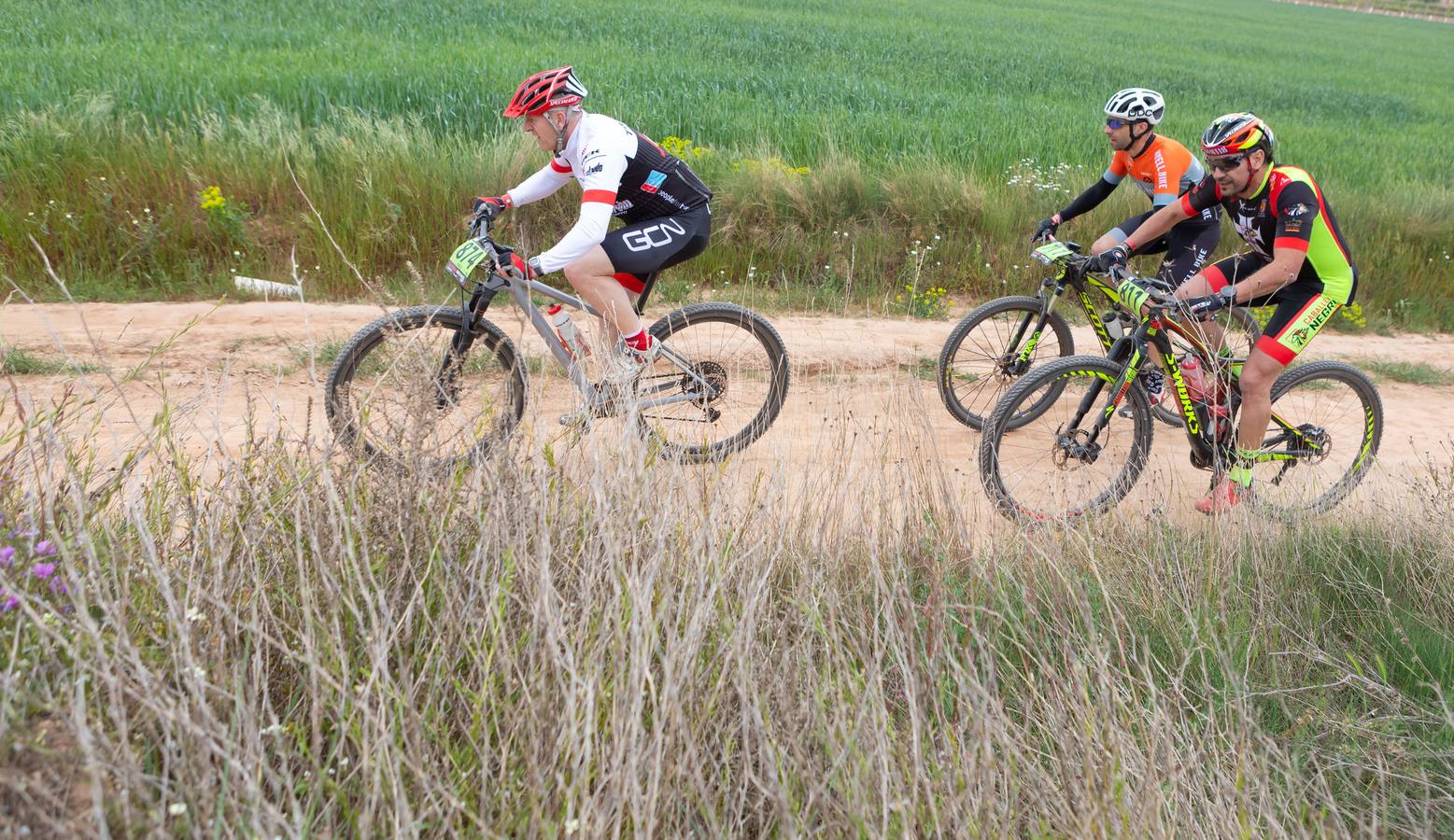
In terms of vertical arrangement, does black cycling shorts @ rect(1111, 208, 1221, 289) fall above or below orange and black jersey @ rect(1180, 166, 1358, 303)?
below

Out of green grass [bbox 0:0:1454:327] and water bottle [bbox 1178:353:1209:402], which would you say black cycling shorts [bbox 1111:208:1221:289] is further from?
green grass [bbox 0:0:1454:327]

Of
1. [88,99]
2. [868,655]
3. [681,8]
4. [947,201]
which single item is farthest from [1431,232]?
[681,8]

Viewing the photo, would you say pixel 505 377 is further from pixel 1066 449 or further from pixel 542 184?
pixel 1066 449

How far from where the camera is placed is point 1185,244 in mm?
6871

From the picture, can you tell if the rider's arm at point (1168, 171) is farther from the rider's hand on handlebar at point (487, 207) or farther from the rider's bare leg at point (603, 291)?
the rider's hand on handlebar at point (487, 207)

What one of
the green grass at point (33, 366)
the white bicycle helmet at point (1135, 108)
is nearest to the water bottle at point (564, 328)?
the green grass at point (33, 366)

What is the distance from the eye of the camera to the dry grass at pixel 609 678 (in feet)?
6.83

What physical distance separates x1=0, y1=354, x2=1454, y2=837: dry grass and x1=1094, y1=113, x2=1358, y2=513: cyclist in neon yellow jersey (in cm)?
189

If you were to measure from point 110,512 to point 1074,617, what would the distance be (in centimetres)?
318

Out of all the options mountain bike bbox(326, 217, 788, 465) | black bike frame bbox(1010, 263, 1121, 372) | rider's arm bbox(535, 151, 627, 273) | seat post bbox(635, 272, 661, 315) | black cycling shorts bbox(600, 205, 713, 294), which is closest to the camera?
mountain bike bbox(326, 217, 788, 465)

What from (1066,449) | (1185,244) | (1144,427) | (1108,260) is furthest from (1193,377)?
(1185,244)

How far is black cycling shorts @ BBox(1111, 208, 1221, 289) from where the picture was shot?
677 centimetres

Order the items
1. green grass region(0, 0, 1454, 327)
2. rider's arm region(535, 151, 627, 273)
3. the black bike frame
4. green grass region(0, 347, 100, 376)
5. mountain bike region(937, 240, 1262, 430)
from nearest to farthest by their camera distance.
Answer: rider's arm region(535, 151, 627, 273) < the black bike frame < green grass region(0, 347, 100, 376) < mountain bike region(937, 240, 1262, 430) < green grass region(0, 0, 1454, 327)

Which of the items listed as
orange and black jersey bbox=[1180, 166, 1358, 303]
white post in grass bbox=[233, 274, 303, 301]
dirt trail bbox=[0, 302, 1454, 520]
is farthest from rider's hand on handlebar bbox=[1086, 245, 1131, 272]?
white post in grass bbox=[233, 274, 303, 301]
